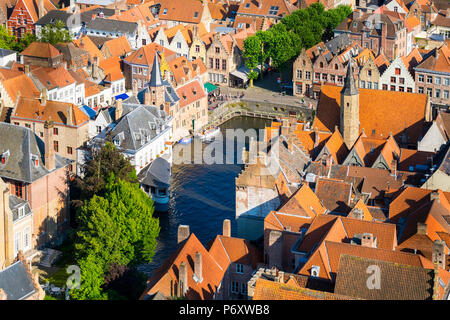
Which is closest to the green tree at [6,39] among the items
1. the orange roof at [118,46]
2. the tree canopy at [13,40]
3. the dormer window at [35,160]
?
the tree canopy at [13,40]

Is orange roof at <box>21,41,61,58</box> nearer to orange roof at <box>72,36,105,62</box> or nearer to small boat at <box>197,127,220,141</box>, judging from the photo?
orange roof at <box>72,36,105,62</box>

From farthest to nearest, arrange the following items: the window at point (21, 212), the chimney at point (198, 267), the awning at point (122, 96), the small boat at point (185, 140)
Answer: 1. the awning at point (122, 96)
2. the small boat at point (185, 140)
3. the window at point (21, 212)
4. the chimney at point (198, 267)

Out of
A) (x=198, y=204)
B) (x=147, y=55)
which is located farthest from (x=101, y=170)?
(x=147, y=55)

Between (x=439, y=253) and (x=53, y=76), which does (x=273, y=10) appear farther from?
(x=439, y=253)

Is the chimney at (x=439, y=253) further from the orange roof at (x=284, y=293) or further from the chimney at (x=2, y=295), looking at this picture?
the chimney at (x=2, y=295)

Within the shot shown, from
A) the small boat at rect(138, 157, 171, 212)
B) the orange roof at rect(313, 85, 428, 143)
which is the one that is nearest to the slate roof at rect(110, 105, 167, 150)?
the small boat at rect(138, 157, 171, 212)

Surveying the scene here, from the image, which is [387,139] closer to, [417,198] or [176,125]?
[417,198]
